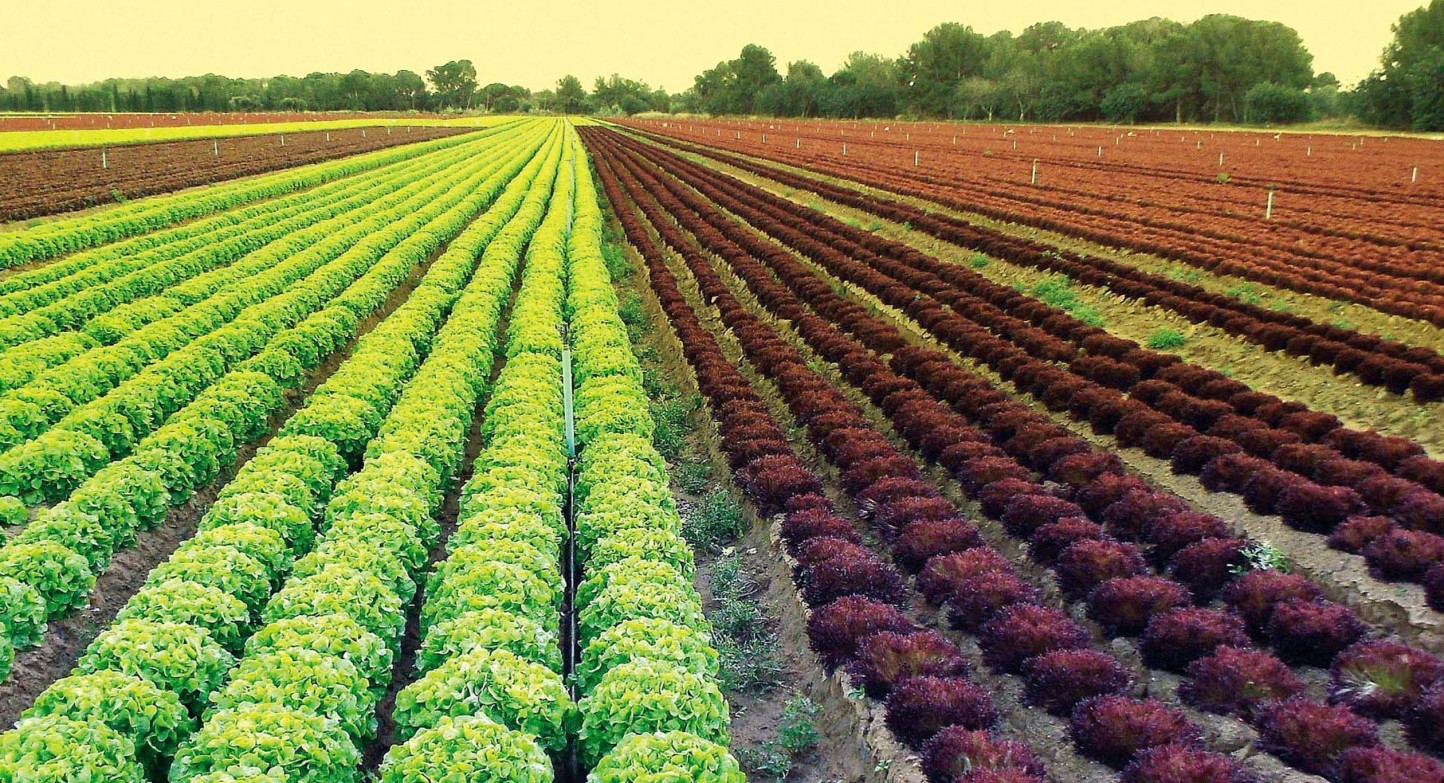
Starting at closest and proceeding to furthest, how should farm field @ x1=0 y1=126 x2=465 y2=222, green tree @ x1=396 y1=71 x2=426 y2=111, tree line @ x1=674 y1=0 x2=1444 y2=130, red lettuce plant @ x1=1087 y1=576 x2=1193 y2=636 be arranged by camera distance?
1. red lettuce plant @ x1=1087 y1=576 x2=1193 y2=636
2. farm field @ x1=0 y1=126 x2=465 y2=222
3. tree line @ x1=674 y1=0 x2=1444 y2=130
4. green tree @ x1=396 y1=71 x2=426 y2=111

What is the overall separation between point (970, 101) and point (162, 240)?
102010mm

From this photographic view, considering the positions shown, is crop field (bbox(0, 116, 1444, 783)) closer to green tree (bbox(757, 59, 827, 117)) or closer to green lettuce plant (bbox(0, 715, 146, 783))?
Result: green lettuce plant (bbox(0, 715, 146, 783))

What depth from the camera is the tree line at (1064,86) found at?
76.6 metres

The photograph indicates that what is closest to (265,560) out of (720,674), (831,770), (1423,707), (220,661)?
(220,661)

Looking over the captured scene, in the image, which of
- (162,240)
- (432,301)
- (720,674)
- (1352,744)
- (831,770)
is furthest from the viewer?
(162,240)

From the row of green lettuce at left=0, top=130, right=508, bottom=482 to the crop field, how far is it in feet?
0.21

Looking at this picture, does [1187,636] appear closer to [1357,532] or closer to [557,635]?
[1357,532]

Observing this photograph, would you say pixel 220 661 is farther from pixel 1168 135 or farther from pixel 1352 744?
pixel 1168 135

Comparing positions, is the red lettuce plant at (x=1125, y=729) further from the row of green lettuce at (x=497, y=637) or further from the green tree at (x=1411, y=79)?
the green tree at (x=1411, y=79)

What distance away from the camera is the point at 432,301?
18.3 metres

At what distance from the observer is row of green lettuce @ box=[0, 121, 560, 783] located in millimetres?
5301

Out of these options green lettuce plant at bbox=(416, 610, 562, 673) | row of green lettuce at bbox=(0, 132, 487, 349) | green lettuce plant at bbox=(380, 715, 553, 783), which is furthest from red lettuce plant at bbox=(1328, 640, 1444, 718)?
row of green lettuce at bbox=(0, 132, 487, 349)

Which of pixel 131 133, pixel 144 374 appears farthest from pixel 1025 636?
pixel 131 133

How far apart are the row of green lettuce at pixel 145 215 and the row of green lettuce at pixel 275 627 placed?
20044mm
